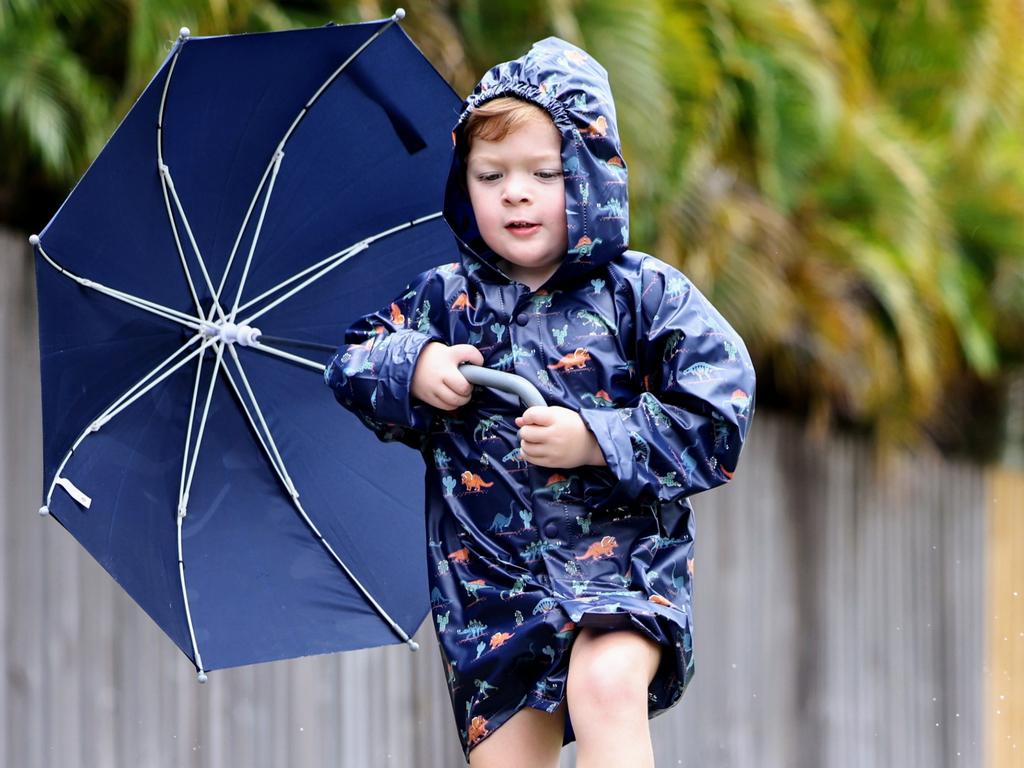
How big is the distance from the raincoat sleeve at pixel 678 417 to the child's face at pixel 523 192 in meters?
0.21

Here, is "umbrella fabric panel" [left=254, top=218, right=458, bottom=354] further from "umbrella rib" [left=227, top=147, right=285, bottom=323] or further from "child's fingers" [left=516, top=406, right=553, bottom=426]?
"child's fingers" [left=516, top=406, right=553, bottom=426]

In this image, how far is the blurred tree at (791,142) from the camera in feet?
17.9

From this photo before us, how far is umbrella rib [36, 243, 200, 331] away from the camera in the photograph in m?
3.33

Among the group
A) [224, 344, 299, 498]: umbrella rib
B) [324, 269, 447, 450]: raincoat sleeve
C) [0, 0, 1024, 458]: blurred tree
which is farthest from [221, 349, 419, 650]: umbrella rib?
[0, 0, 1024, 458]: blurred tree

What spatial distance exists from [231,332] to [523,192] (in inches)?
33.7

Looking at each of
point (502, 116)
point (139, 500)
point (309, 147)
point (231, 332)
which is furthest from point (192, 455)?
point (502, 116)

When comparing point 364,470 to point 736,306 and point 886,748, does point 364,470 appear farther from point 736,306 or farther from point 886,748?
point 886,748

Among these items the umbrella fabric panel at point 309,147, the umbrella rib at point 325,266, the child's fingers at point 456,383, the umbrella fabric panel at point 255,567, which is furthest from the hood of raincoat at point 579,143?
the umbrella fabric panel at point 255,567

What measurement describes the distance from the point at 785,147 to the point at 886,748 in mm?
3651

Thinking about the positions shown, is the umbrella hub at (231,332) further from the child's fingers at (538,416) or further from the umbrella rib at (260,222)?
the child's fingers at (538,416)

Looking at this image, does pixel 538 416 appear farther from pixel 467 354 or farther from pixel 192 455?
pixel 192 455

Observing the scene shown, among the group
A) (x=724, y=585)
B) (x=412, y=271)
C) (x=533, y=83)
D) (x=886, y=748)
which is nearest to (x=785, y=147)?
(x=724, y=585)

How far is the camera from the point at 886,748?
955 centimetres

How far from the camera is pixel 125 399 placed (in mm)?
3477
